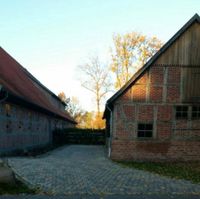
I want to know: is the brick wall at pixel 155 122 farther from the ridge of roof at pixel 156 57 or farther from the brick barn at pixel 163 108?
the ridge of roof at pixel 156 57

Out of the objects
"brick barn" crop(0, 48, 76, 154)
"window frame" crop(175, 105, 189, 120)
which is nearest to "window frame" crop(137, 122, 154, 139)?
"window frame" crop(175, 105, 189, 120)

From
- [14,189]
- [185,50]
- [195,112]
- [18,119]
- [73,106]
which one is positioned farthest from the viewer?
[73,106]

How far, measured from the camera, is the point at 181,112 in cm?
1777

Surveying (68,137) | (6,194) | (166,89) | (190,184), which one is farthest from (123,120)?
(68,137)

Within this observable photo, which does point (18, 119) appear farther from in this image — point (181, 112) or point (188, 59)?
point (188, 59)

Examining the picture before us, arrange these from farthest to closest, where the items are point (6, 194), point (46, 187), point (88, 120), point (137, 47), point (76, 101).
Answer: point (76, 101)
point (88, 120)
point (137, 47)
point (46, 187)
point (6, 194)

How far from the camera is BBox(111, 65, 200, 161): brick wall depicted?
57.6 feet

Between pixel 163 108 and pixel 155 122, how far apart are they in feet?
2.55

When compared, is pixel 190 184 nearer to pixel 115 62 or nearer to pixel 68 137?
pixel 68 137

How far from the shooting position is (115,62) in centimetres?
4191

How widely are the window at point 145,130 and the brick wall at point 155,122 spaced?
17 cm

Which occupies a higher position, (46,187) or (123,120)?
(123,120)

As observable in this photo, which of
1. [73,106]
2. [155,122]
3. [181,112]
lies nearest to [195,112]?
[181,112]

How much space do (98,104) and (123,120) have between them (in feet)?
95.1
